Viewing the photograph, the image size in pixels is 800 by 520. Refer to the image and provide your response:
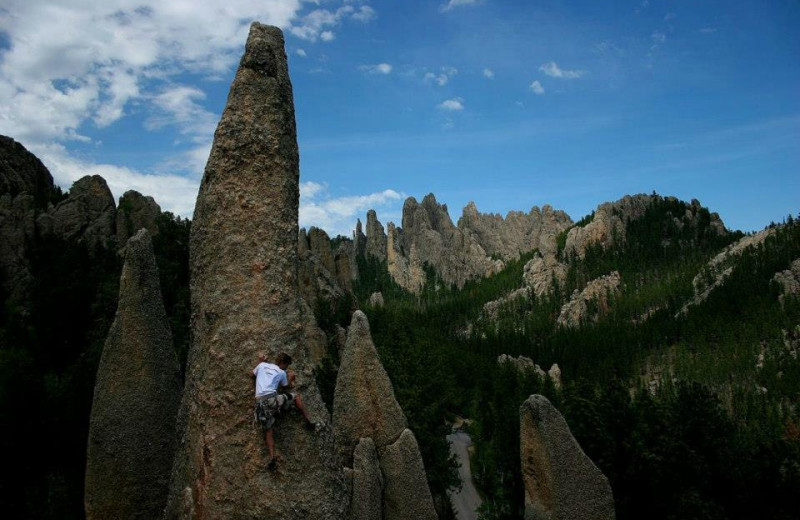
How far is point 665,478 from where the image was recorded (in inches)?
637

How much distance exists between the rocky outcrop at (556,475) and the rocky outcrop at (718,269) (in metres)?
138

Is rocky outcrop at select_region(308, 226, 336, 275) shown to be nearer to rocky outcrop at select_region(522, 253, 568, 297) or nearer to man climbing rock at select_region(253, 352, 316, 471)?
man climbing rock at select_region(253, 352, 316, 471)

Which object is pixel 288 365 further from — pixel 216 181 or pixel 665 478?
pixel 665 478

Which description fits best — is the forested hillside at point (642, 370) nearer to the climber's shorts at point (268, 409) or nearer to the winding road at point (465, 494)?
the winding road at point (465, 494)

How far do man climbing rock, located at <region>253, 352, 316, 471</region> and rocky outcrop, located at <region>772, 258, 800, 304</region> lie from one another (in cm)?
14243

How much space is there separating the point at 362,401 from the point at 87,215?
4372cm

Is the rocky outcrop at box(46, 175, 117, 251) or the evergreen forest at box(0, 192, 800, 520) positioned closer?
the evergreen forest at box(0, 192, 800, 520)

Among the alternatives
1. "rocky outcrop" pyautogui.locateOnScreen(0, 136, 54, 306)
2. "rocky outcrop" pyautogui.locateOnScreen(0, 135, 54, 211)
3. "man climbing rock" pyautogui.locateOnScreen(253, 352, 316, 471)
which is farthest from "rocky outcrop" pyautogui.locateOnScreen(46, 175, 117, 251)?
"man climbing rock" pyautogui.locateOnScreen(253, 352, 316, 471)

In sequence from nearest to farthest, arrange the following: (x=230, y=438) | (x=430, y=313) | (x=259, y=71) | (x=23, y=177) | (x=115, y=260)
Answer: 1. (x=230, y=438)
2. (x=259, y=71)
3. (x=115, y=260)
4. (x=23, y=177)
5. (x=430, y=313)

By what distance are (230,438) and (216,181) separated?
2.95 metres

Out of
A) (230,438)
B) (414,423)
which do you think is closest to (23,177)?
(414,423)

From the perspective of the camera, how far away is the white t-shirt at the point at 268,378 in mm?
6148

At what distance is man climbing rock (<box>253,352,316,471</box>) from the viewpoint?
612cm

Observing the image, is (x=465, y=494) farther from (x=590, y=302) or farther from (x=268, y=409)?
(x=590, y=302)
